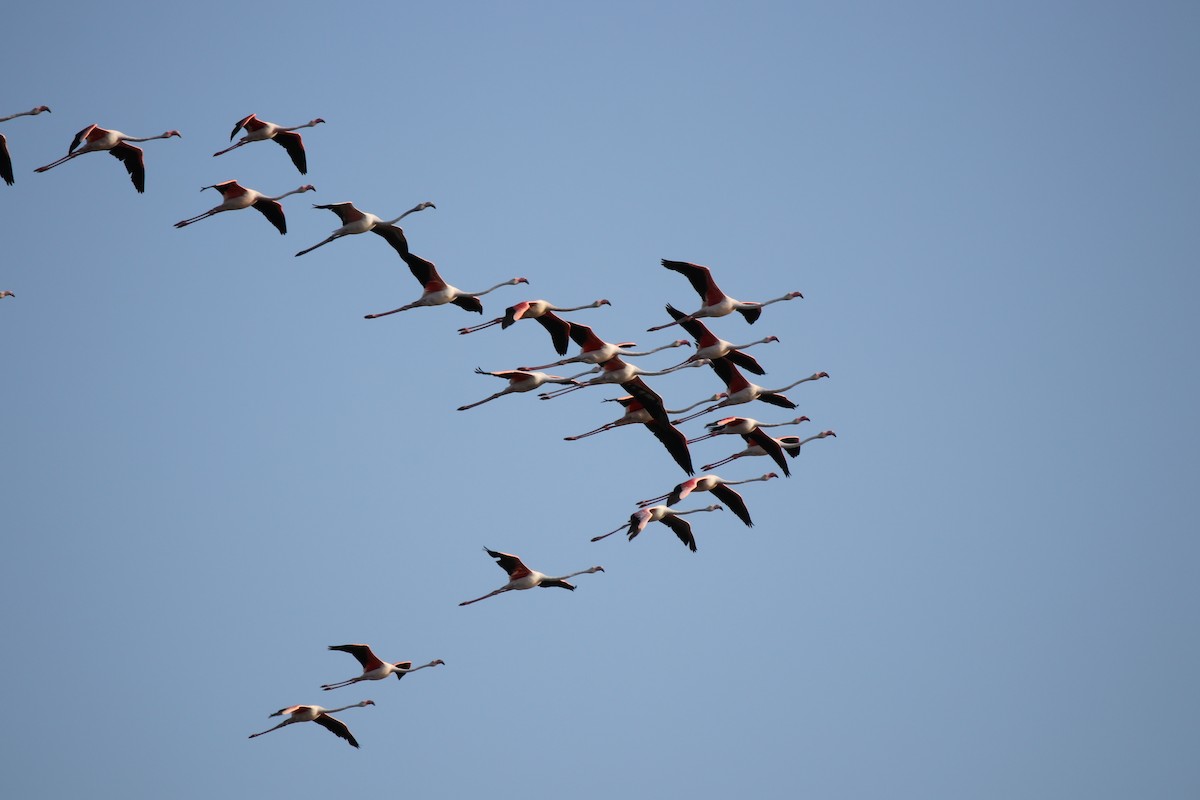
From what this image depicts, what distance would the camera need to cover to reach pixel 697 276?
120 feet

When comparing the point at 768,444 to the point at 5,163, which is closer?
the point at 5,163

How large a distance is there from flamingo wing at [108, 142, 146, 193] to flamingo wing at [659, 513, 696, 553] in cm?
1289

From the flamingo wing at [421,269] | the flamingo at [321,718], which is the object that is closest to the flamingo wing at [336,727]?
the flamingo at [321,718]

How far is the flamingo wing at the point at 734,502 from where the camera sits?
124ft

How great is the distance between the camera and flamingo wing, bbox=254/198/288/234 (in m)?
37.2

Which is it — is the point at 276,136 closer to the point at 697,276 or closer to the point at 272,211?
the point at 272,211

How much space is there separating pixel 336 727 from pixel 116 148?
12572 mm

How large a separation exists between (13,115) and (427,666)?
13.9 metres

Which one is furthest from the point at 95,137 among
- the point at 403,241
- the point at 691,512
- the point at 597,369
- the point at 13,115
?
the point at 691,512

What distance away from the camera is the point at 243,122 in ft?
118

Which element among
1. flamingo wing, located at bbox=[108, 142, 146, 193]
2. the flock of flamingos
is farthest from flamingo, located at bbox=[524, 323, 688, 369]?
flamingo wing, located at bbox=[108, 142, 146, 193]

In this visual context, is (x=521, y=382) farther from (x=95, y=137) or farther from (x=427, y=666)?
(x=95, y=137)

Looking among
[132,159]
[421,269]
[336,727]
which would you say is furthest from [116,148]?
[336,727]

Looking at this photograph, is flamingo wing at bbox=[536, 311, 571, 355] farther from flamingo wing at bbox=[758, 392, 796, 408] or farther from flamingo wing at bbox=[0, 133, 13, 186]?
flamingo wing at bbox=[0, 133, 13, 186]
